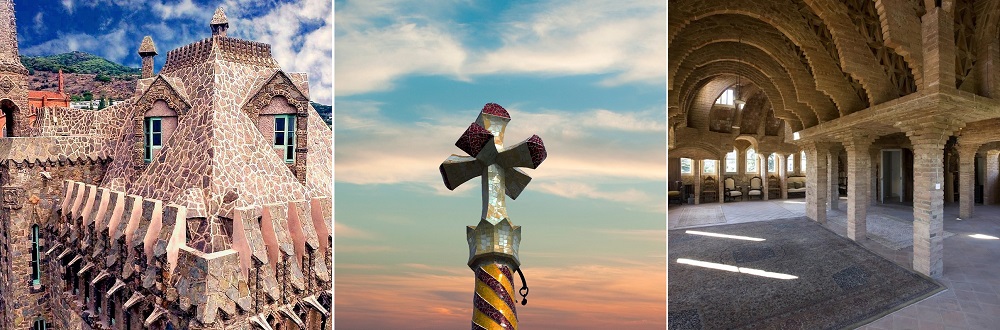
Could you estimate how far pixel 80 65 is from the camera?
5.31 meters

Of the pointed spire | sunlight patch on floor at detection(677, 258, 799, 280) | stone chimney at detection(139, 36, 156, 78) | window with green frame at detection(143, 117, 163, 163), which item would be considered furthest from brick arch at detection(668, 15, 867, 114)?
the pointed spire

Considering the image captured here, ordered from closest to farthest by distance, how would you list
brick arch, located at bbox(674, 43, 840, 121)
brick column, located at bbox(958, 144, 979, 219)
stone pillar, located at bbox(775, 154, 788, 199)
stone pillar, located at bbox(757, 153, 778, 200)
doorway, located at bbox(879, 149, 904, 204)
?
brick arch, located at bbox(674, 43, 840, 121), brick column, located at bbox(958, 144, 979, 219), stone pillar, located at bbox(757, 153, 778, 200), stone pillar, located at bbox(775, 154, 788, 199), doorway, located at bbox(879, 149, 904, 204)

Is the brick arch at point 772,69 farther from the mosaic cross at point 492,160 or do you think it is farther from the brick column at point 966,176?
the mosaic cross at point 492,160

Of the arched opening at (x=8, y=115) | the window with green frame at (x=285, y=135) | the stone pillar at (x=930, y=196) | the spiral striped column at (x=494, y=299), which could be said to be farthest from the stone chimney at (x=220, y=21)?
the stone pillar at (x=930, y=196)

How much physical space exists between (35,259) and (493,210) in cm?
719

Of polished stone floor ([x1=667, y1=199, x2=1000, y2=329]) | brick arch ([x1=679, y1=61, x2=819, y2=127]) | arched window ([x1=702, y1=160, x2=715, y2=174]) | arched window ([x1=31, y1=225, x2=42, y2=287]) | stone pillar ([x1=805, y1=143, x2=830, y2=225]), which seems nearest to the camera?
polished stone floor ([x1=667, y1=199, x2=1000, y2=329])

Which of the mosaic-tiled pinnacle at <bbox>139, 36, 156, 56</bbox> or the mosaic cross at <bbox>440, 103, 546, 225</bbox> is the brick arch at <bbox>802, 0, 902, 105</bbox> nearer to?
the mosaic cross at <bbox>440, 103, 546, 225</bbox>

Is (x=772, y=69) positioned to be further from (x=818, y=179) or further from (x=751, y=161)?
(x=751, y=161)

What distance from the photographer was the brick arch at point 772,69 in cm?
945

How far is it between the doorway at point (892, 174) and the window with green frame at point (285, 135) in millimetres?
24674

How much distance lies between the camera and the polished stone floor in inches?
205

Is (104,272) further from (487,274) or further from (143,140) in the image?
(487,274)

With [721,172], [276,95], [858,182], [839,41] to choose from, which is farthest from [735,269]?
[721,172]

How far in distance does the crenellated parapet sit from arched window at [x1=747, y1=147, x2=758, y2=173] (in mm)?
19279
